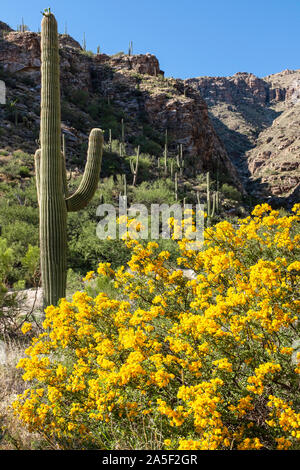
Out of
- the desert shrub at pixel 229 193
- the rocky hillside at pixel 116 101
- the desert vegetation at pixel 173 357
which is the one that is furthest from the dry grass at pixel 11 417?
the desert shrub at pixel 229 193

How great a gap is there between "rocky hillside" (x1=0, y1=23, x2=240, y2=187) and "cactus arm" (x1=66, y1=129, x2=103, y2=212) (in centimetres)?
1805

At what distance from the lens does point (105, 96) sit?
35281 mm

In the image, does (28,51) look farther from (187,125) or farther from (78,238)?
(78,238)

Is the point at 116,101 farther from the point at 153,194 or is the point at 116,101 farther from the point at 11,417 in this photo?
the point at 11,417

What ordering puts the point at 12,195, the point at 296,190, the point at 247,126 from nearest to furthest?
the point at 12,195 < the point at 296,190 < the point at 247,126

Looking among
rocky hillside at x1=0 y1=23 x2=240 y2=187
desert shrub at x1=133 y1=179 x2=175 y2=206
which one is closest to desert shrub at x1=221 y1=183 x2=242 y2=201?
rocky hillside at x1=0 y1=23 x2=240 y2=187

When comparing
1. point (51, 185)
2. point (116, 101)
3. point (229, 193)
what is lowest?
point (51, 185)

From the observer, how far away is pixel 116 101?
35312 millimetres

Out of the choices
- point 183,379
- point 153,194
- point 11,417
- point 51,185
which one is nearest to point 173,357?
point 183,379

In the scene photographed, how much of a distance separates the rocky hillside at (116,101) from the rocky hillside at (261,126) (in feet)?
19.6

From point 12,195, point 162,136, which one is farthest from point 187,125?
point 12,195

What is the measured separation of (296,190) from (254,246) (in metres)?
33.6

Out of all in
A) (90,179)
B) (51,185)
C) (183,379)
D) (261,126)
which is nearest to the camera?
(183,379)

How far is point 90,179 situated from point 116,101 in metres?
31.9
